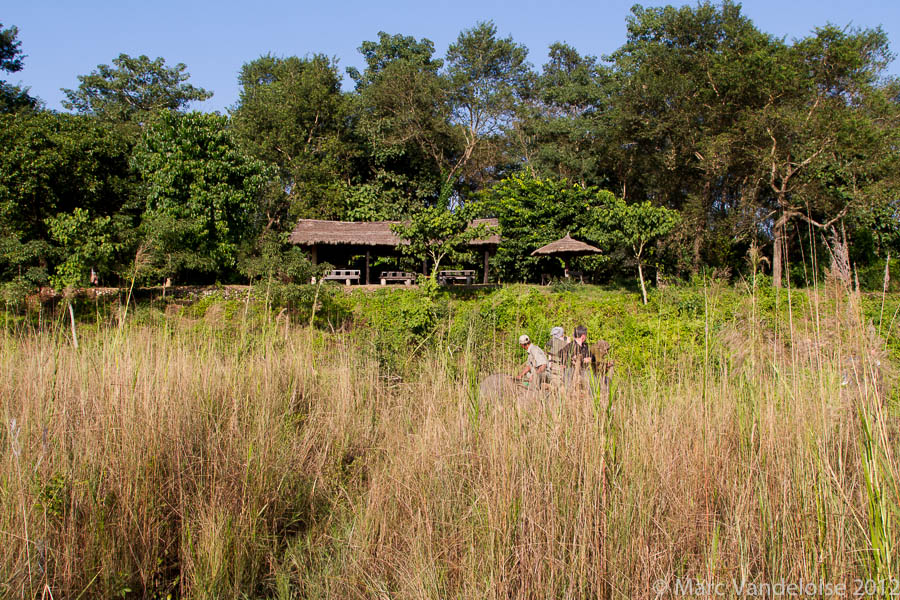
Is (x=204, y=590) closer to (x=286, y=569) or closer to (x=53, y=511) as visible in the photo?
(x=286, y=569)

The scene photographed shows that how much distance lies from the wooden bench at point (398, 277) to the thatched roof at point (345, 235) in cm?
115

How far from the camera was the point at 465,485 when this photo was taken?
8.29ft

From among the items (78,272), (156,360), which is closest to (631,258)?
(78,272)

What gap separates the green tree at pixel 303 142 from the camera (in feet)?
83.7

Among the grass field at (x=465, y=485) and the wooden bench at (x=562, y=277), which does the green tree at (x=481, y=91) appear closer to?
the wooden bench at (x=562, y=277)

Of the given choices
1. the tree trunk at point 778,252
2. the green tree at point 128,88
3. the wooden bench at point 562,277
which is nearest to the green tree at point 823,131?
the tree trunk at point 778,252

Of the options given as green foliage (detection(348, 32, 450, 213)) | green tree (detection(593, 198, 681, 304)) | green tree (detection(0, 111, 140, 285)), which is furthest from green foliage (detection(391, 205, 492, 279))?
green foliage (detection(348, 32, 450, 213))

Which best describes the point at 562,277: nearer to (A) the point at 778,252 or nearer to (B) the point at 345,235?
(A) the point at 778,252

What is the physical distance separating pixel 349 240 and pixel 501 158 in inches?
438

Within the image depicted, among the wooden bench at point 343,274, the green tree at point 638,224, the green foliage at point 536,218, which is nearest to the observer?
the green tree at point 638,224

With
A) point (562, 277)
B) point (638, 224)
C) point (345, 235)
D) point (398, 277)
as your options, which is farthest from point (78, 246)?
point (562, 277)

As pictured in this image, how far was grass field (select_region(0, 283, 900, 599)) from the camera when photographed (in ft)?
6.54

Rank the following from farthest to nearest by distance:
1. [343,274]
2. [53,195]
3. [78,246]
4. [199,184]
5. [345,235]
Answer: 1. [345,235]
2. [343,274]
3. [199,184]
4. [53,195]
5. [78,246]

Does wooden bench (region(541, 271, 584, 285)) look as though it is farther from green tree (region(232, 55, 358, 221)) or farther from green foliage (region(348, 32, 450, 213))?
green tree (region(232, 55, 358, 221))
